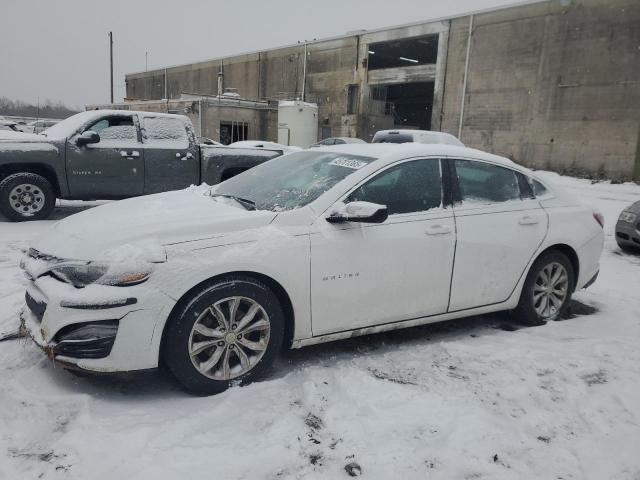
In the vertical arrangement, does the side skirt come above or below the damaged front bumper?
below

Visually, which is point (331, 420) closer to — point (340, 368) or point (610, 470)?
point (340, 368)

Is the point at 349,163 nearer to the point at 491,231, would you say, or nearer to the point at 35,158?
the point at 491,231

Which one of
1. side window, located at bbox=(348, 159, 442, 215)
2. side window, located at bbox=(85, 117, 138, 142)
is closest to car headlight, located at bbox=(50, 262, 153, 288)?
side window, located at bbox=(348, 159, 442, 215)

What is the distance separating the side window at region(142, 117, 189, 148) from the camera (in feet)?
28.0

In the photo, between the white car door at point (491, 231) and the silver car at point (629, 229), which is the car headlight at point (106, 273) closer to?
the white car door at point (491, 231)

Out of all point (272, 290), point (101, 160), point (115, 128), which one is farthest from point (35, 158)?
point (272, 290)

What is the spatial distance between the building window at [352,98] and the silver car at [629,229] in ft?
82.1

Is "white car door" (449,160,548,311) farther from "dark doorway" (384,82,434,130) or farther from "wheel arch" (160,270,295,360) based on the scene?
"dark doorway" (384,82,434,130)

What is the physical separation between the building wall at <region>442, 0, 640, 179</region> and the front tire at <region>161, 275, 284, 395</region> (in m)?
21.4

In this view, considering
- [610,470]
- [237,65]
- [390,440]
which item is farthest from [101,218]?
[237,65]

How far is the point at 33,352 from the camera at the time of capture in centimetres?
343

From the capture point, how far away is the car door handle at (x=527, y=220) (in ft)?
13.9

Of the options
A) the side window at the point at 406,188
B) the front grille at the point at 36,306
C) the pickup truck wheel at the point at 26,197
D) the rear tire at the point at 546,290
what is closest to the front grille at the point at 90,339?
the front grille at the point at 36,306

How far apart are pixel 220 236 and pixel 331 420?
1266mm
